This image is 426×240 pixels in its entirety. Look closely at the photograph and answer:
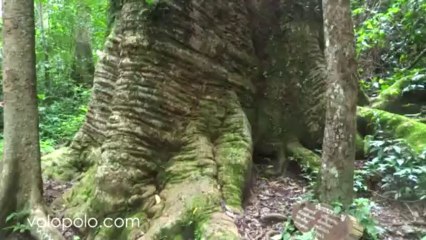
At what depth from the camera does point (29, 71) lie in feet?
15.8

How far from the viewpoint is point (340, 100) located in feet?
13.0

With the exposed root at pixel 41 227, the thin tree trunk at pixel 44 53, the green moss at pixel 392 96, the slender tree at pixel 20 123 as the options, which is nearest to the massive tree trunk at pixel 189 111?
the exposed root at pixel 41 227

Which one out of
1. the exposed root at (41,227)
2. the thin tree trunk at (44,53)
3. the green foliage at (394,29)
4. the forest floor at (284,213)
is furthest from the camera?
the thin tree trunk at (44,53)

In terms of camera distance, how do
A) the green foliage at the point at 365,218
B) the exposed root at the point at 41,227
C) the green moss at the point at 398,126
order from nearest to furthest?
the green foliage at the point at 365,218
the exposed root at the point at 41,227
the green moss at the point at 398,126

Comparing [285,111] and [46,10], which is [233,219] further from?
[46,10]

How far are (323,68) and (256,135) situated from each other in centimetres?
128

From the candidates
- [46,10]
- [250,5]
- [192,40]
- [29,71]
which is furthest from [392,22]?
[46,10]

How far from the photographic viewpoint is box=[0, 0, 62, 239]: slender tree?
4746mm

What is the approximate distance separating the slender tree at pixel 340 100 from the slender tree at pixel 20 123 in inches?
110

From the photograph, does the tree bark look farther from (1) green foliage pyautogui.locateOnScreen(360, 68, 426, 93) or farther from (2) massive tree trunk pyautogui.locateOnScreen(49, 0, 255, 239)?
(2) massive tree trunk pyautogui.locateOnScreen(49, 0, 255, 239)

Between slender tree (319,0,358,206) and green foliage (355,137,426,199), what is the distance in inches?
41.3

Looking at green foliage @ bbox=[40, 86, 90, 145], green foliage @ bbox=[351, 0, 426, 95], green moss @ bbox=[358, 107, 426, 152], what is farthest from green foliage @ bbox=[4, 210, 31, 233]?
green foliage @ bbox=[351, 0, 426, 95]

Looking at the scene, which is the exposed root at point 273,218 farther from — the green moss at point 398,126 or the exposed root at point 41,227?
the exposed root at point 41,227

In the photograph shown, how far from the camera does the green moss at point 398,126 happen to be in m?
5.70
